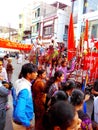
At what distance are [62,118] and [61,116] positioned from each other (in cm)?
2

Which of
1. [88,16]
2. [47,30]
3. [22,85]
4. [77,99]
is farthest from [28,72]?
[47,30]

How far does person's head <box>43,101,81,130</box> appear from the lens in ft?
5.86

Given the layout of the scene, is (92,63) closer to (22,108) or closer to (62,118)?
(22,108)

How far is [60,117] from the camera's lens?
1799mm

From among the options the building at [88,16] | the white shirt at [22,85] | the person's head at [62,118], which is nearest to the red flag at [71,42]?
the white shirt at [22,85]

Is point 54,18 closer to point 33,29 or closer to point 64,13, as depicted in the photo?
point 64,13

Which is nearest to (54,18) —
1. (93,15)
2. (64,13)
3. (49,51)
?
(64,13)

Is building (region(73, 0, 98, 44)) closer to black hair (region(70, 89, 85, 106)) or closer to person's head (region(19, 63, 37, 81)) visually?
person's head (region(19, 63, 37, 81))

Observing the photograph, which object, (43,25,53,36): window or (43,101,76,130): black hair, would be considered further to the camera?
(43,25,53,36): window

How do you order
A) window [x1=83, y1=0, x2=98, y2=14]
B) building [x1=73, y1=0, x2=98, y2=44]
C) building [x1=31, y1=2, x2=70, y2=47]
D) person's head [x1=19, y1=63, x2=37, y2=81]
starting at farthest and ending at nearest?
building [x1=31, y1=2, x2=70, y2=47] → window [x1=83, y1=0, x2=98, y2=14] → building [x1=73, y1=0, x2=98, y2=44] → person's head [x1=19, y1=63, x2=37, y2=81]

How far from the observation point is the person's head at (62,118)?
1.79m

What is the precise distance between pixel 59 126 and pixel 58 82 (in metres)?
2.69

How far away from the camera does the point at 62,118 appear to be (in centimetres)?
179

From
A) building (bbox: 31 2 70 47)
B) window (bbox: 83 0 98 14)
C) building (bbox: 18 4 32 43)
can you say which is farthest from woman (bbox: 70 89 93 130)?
building (bbox: 18 4 32 43)
